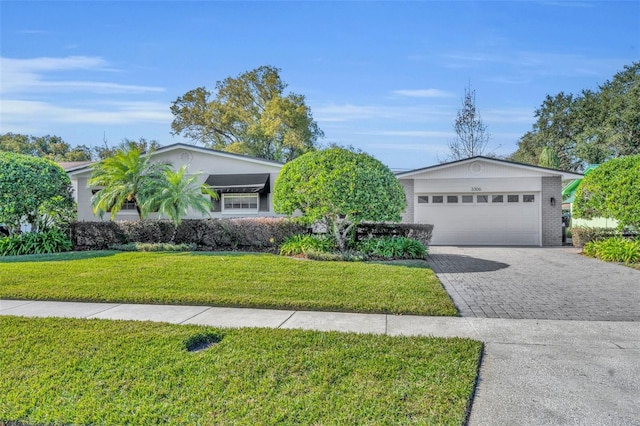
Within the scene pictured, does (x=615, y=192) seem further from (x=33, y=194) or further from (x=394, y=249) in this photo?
(x=33, y=194)

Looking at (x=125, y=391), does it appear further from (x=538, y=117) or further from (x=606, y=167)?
(x=538, y=117)

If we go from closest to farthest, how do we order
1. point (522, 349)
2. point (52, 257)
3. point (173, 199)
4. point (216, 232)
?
point (522, 349) < point (52, 257) < point (216, 232) < point (173, 199)

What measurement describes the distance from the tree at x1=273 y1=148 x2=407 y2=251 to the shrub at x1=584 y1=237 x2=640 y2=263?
6286mm

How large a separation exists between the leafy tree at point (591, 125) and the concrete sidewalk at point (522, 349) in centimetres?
3218

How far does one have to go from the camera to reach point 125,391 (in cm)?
324

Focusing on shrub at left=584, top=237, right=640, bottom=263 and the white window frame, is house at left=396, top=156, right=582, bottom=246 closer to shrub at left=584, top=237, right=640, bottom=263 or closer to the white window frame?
shrub at left=584, top=237, right=640, bottom=263

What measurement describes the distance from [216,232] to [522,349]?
10631mm

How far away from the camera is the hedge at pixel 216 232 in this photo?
1252cm

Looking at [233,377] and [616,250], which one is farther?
[616,250]

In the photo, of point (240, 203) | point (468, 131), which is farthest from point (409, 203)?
point (468, 131)

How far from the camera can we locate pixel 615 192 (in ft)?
38.8

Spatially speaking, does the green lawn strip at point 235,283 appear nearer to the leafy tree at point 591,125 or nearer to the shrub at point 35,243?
the shrub at point 35,243

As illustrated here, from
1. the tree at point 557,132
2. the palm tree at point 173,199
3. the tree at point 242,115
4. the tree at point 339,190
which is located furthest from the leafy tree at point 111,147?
the tree at point 557,132

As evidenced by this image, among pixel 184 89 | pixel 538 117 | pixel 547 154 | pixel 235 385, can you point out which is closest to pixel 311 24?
pixel 235 385
